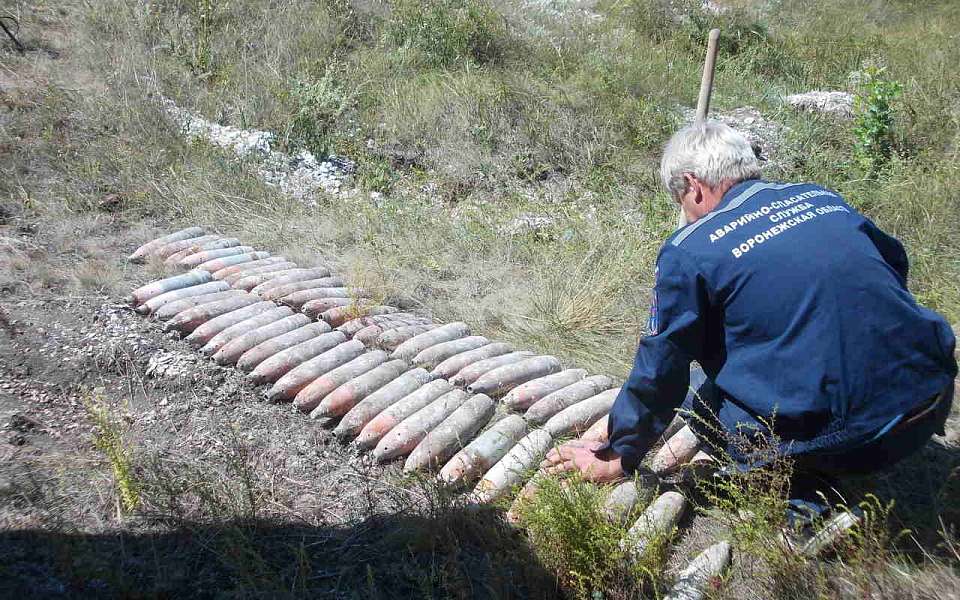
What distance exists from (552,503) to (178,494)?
1435 mm

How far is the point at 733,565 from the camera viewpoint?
94.4 inches

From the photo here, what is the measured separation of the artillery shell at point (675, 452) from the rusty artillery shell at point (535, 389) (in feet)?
1.99

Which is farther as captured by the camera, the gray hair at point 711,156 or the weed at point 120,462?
the weed at point 120,462

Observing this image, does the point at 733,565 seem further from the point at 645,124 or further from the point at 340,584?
the point at 645,124

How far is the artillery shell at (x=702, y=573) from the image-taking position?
7.37ft

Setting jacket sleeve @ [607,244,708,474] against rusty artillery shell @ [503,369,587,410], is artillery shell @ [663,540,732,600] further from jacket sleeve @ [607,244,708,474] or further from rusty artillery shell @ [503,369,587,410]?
rusty artillery shell @ [503,369,587,410]

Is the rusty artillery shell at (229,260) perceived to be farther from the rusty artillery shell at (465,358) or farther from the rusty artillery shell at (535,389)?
the rusty artillery shell at (535,389)

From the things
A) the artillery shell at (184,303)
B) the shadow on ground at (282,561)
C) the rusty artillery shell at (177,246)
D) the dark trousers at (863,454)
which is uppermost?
the dark trousers at (863,454)

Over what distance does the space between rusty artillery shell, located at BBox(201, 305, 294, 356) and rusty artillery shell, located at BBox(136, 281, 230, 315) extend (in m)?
0.38

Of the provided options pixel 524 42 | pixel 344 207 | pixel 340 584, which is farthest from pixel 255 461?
pixel 524 42

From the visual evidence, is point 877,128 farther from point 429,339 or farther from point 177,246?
point 177,246

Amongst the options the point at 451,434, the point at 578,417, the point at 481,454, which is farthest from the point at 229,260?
the point at 578,417

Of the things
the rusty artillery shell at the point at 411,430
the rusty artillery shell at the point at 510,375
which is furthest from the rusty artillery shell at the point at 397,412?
the rusty artillery shell at the point at 510,375

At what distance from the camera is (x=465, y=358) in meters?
3.63
